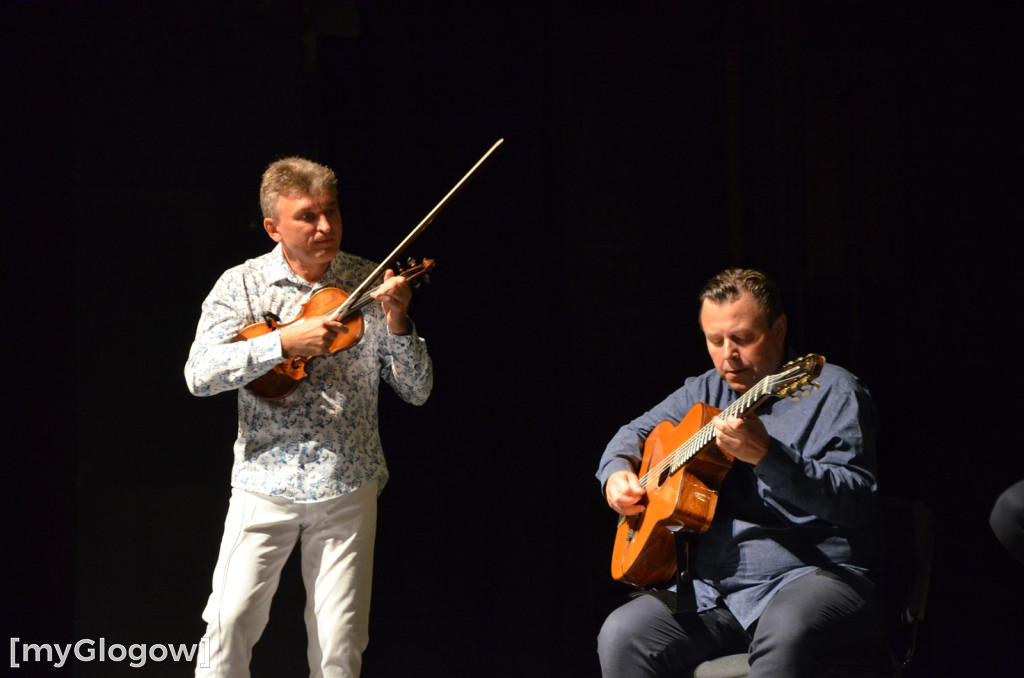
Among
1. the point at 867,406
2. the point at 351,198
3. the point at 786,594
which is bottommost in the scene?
the point at 786,594

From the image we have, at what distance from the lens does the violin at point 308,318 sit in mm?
2611

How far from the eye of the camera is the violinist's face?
107 inches

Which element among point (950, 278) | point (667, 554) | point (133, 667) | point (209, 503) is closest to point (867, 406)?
point (667, 554)

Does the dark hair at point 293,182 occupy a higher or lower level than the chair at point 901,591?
higher

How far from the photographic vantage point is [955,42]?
311 centimetres

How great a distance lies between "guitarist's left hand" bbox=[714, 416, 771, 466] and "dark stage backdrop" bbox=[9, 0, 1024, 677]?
3.86 ft

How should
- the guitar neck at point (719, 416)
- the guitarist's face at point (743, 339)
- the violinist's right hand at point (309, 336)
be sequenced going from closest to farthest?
the guitar neck at point (719, 416)
the guitarist's face at point (743, 339)
the violinist's right hand at point (309, 336)

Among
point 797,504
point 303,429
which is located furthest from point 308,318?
point 797,504

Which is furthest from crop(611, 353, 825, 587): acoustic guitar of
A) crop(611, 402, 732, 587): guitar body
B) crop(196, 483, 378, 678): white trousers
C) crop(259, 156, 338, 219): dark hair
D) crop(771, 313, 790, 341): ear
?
crop(259, 156, 338, 219): dark hair

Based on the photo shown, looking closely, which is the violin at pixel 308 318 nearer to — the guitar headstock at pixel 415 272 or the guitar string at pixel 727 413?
the guitar headstock at pixel 415 272

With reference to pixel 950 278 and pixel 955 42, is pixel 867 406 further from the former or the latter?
pixel 955 42

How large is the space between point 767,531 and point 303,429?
1203 mm

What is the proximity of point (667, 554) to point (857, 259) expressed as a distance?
1.34m

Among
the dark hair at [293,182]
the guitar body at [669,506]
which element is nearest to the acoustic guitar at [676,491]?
the guitar body at [669,506]
